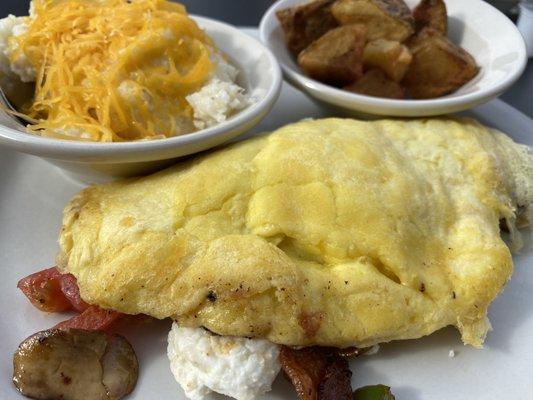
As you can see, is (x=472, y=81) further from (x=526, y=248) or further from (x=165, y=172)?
(x=165, y=172)

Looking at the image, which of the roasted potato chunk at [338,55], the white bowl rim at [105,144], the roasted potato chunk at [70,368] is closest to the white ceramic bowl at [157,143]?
the white bowl rim at [105,144]

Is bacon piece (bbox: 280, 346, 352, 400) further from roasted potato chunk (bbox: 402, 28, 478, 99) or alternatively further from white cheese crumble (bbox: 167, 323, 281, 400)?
roasted potato chunk (bbox: 402, 28, 478, 99)

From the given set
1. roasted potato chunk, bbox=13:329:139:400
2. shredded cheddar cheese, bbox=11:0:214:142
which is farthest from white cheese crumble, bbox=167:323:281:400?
shredded cheddar cheese, bbox=11:0:214:142

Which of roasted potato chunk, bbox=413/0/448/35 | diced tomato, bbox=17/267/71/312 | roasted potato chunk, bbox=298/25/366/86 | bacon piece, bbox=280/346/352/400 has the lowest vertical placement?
diced tomato, bbox=17/267/71/312

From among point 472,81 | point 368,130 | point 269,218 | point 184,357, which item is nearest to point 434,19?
point 472,81

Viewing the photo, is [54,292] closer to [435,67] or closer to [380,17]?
[380,17]

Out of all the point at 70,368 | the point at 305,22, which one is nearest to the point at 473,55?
the point at 305,22
